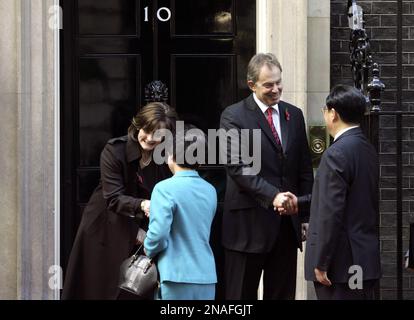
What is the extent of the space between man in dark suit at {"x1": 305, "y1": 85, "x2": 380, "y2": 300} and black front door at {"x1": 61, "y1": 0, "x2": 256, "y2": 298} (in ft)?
8.02

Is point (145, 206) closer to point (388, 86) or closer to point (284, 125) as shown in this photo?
point (284, 125)

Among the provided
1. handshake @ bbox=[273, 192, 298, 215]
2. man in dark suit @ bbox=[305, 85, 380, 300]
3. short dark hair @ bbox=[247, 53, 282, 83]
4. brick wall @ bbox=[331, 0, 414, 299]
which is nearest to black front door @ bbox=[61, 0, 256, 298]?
brick wall @ bbox=[331, 0, 414, 299]

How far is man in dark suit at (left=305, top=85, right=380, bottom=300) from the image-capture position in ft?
19.4

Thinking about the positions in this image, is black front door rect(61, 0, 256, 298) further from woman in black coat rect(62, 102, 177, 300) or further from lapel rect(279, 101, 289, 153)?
lapel rect(279, 101, 289, 153)

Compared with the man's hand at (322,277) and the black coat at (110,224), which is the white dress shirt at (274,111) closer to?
the black coat at (110,224)

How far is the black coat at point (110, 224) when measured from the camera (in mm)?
6781

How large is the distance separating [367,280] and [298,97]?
228 cm

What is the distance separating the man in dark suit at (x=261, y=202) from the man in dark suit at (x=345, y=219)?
0.52 metres

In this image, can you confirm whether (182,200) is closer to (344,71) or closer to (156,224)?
(156,224)

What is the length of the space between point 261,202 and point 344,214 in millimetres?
643

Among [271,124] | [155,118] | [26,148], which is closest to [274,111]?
[271,124]

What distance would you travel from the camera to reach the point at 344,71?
827 centimetres

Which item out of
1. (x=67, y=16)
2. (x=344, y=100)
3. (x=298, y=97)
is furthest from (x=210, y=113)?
(x=344, y=100)

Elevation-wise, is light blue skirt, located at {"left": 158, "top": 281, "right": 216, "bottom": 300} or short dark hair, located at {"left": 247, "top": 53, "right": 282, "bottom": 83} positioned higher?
short dark hair, located at {"left": 247, "top": 53, "right": 282, "bottom": 83}
